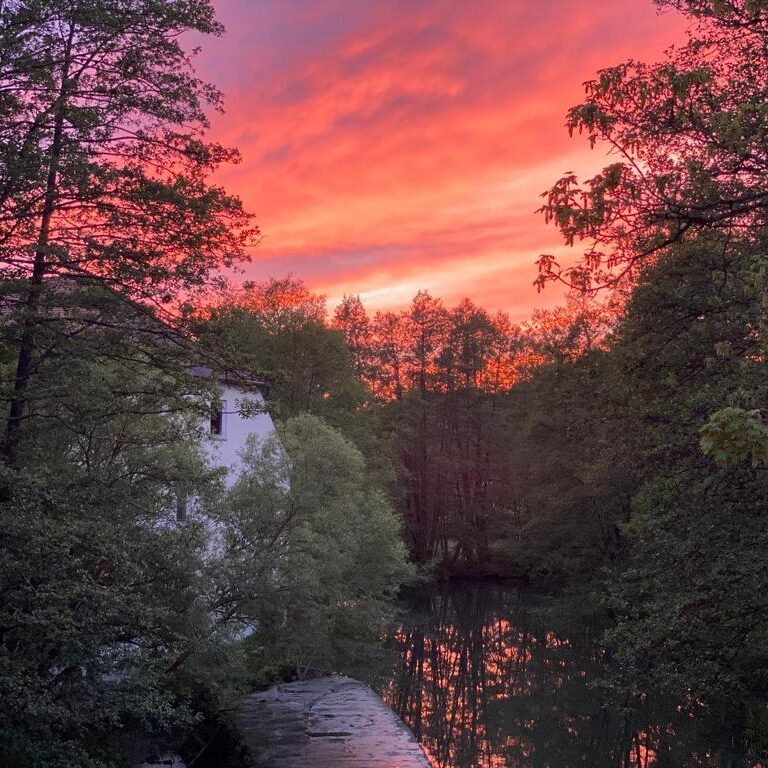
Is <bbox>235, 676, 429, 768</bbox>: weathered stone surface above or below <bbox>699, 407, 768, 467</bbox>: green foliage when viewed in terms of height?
below

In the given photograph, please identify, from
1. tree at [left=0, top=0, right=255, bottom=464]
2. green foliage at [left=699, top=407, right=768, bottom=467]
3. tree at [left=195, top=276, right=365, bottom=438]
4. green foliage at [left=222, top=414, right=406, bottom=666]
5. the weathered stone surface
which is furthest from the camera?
tree at [left=195, top=276, right=365, bottom=438]

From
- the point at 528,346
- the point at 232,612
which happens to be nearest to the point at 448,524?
the point at 528,346

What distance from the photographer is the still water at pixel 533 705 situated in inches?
703

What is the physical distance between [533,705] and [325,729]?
8.96m

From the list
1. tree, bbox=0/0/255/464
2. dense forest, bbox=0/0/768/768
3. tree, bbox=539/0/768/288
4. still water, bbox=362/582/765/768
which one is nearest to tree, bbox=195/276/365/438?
still water, bbox=362/582/765/768

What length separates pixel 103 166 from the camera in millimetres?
11484

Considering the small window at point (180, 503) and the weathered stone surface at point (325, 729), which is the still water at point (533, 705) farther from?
the small window at point (180, 503)

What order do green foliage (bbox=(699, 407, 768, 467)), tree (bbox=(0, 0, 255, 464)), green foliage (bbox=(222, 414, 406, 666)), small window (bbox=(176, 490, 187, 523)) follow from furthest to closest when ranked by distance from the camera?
green foliage (bbox=(222, 414, 406, 666)) → small window (bbox=(176, 490, 187, 523)) → tree (bbox=(0, 0, 255, 464)) → green foliage (bbox=(699, 407, 768, 467))

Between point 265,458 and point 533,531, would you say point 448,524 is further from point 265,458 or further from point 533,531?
point 265,458

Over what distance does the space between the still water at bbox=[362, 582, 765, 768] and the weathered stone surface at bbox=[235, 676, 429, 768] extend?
180 centimetres

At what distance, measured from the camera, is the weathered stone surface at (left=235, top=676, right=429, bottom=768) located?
1409cm

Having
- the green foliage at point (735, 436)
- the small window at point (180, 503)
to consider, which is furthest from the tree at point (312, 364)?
the green foliage at point (735, 436)

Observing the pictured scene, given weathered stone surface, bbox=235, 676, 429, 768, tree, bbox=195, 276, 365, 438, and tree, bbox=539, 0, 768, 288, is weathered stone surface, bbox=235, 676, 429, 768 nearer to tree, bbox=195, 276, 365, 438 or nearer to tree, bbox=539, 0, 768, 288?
A: tree, bbox=539, 0, 768, 288

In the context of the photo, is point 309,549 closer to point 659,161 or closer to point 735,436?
point 659,161
